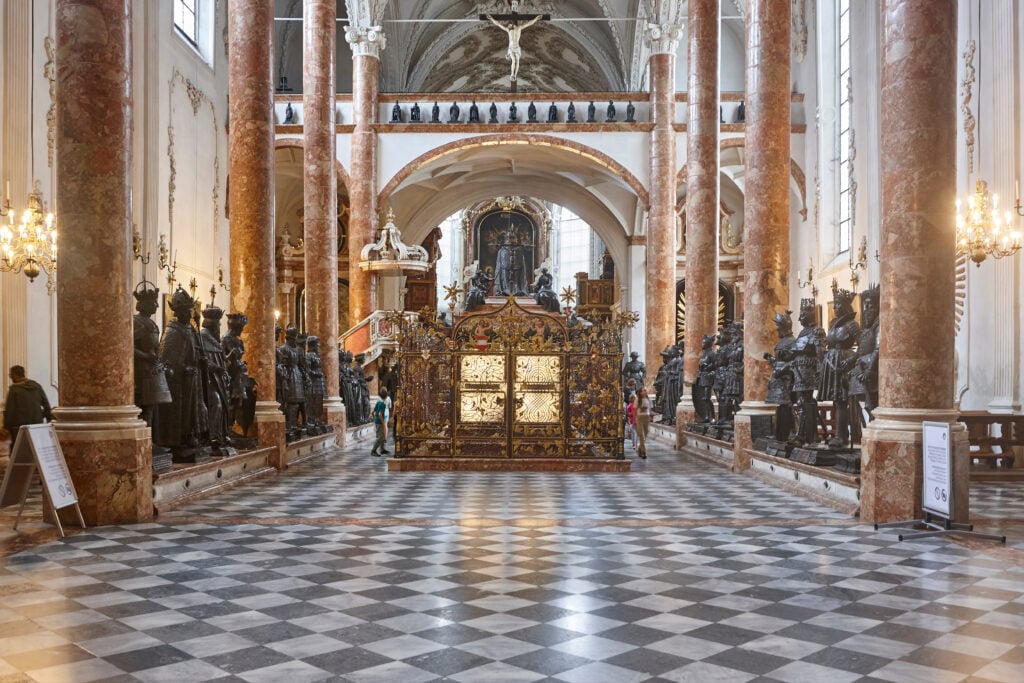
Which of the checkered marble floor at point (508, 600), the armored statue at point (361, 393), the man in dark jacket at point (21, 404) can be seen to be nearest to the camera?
the checkered marble floor at point (508, 600)

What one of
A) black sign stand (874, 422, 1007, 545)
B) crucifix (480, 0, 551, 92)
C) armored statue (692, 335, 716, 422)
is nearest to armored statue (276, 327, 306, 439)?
armored statue (692, 335, 716, 422)

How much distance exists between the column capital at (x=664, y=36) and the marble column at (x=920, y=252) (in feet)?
65.5

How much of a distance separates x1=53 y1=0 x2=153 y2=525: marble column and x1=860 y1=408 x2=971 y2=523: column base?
633cm

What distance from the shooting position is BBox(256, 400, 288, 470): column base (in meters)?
14.1

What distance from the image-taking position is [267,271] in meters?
13.8

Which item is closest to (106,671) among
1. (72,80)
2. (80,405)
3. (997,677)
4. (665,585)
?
(665,585)

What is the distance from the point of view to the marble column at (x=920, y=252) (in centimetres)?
879

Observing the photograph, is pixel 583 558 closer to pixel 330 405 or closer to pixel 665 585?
pixel 665 585

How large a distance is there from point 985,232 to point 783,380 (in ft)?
13.3

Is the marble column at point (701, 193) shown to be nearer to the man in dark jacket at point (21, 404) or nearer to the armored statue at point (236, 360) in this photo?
the armored statue at point (236, 360)

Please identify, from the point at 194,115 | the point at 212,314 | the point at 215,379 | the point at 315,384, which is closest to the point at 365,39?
the point at 194,115

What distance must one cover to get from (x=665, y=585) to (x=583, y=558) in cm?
103

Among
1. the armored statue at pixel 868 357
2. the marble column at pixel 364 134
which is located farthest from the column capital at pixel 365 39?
the armored statue at pixel 868 357

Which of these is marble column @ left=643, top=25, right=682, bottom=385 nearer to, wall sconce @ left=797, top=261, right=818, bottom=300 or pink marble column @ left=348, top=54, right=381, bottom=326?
wall sconce @ left=797, top=261, right=818, bottom=300
